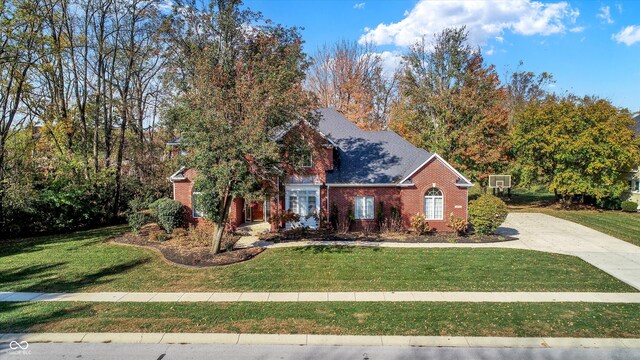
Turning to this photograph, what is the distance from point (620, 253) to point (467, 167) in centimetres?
1366

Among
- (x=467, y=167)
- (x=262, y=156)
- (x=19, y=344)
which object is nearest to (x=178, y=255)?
(x=262, y=156)

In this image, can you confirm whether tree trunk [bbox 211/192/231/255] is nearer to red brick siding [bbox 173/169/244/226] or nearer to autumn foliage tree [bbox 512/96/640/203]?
red brick siding [bbox 173/169/244/226]

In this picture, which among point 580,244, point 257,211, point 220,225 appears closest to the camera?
point 220,225

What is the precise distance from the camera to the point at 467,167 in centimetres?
2944

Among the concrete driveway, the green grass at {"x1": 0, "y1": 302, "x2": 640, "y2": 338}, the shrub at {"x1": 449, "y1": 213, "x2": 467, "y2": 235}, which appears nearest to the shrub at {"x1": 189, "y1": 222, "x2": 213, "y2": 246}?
the green grass at {"x1": 0, "y1": 302, "x2": 640, "y2": 338}

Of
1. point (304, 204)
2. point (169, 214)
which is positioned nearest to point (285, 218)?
point (304, 204)

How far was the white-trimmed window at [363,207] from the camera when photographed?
68.2 ft

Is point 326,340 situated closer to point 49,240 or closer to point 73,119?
point 49,240

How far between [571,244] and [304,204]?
13.5m

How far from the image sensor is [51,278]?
13.5 m

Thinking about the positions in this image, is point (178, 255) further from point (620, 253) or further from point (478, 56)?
point (478, 56)

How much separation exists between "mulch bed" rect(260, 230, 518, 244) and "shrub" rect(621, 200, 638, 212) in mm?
16658

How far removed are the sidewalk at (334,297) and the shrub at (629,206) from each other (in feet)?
71.1

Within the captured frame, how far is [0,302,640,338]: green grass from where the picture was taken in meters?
9.18
